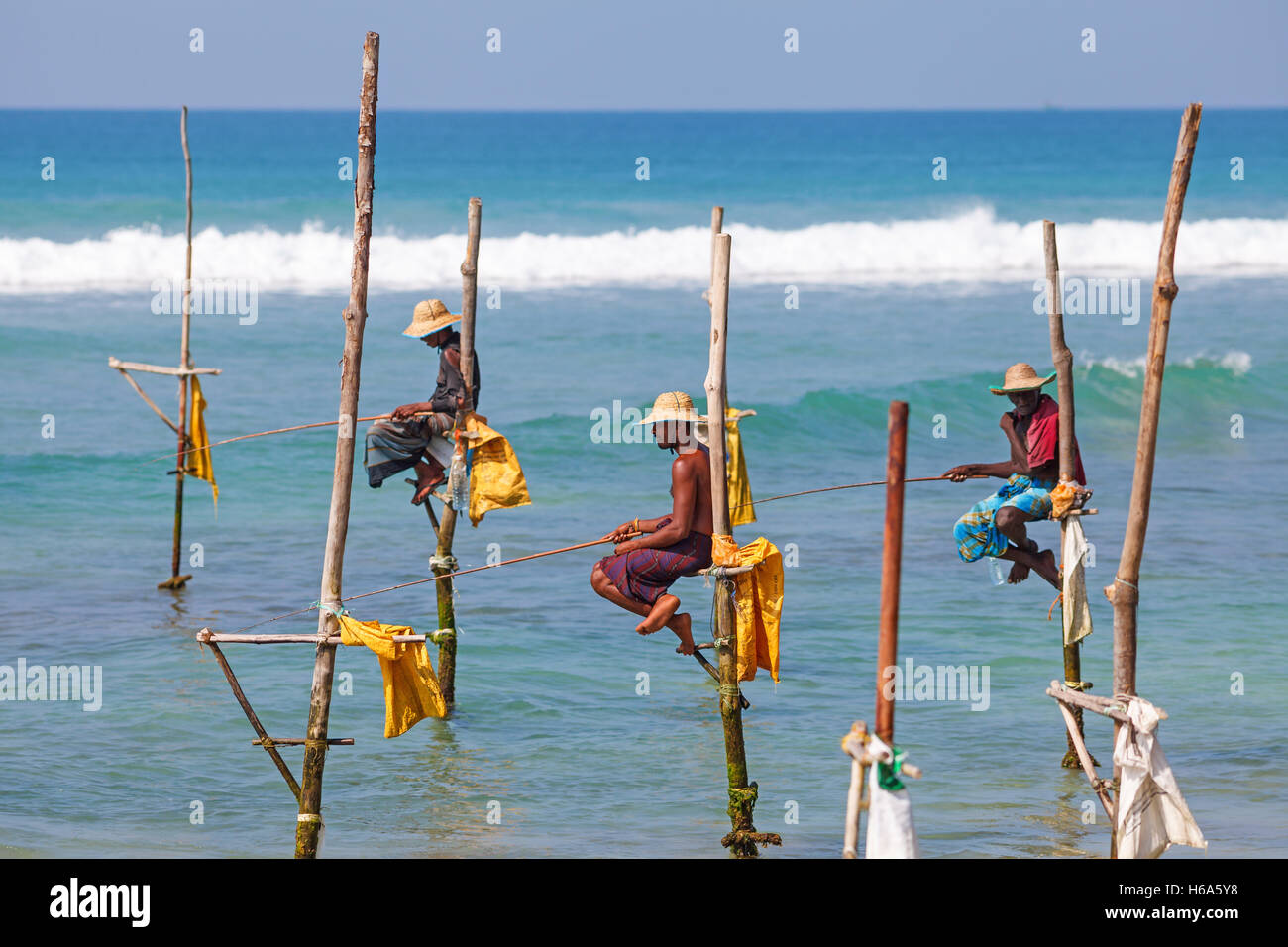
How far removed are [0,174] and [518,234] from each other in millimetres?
16934

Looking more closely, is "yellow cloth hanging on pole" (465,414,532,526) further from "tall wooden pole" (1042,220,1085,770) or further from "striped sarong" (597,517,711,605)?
"tall wooden pole" (1042,220,1085,770)

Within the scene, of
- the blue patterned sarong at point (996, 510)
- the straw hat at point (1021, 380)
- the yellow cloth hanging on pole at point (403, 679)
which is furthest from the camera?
the blue patterned sarong at point (996, 510)

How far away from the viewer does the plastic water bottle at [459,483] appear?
9.36m

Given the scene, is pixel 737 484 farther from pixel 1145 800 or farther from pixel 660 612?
pixel 1145 800

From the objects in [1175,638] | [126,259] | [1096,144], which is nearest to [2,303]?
[126,259]

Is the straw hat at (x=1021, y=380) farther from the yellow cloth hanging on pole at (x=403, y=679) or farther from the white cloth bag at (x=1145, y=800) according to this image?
the yellow cloth hanging on pole at (x=403, y=679)

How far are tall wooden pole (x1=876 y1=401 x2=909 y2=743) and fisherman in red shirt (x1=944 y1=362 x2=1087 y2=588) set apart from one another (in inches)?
129

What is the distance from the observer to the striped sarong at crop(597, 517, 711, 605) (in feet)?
26.6

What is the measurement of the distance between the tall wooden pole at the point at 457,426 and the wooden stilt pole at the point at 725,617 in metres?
2.13

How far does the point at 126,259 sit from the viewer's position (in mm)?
32188

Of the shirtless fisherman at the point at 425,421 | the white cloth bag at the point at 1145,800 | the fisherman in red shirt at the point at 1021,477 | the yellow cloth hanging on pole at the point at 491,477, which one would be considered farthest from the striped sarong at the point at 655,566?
the white cloth bag at the point at 1145,800

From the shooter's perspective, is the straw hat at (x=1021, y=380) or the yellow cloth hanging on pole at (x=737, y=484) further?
the yellow cloth hanging on pole at (x=737, y=484)

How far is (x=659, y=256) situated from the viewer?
35.7 metres

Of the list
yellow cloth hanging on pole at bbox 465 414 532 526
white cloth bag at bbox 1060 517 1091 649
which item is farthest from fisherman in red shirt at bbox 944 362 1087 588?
yellow cloth hanging on pole at bbox 465 414 532 526
